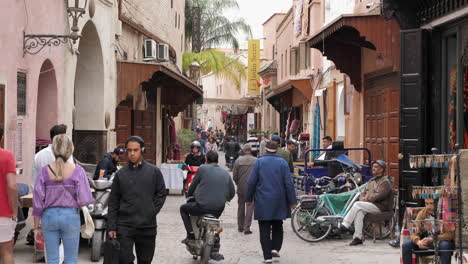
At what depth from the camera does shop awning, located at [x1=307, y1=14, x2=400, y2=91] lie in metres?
14.8

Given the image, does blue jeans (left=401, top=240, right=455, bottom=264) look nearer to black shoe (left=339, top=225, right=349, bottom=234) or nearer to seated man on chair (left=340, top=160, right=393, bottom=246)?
seated man on chair (left=340, top=160, right=393, bottom=246)

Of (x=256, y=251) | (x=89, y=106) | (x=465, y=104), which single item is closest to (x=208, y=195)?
(x=256, y=251)

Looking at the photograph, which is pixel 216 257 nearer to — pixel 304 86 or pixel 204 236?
pixel 204 236

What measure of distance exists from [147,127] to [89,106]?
609cm

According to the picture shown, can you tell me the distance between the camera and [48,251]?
7156 mm

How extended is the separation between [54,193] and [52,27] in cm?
826

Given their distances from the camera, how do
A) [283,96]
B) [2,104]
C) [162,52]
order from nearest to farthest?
[2,104] → [162,52] → [283,96]

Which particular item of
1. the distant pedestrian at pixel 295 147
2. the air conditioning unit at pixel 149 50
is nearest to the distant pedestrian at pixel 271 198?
the distant pedestrian at pixel 295 147

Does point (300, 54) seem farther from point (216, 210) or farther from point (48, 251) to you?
point (48, 251)

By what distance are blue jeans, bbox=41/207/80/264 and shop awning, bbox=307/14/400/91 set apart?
8851 mm

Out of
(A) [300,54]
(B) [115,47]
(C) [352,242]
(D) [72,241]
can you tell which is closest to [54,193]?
(D) [72,241]

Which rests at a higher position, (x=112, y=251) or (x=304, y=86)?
(x=304, y=86)

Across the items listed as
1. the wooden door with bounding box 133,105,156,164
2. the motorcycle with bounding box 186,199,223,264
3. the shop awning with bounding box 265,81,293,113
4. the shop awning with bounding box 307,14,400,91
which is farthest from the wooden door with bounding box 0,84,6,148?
the shop awning with bounding box 265,81,293,113

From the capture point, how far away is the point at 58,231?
7211mm
